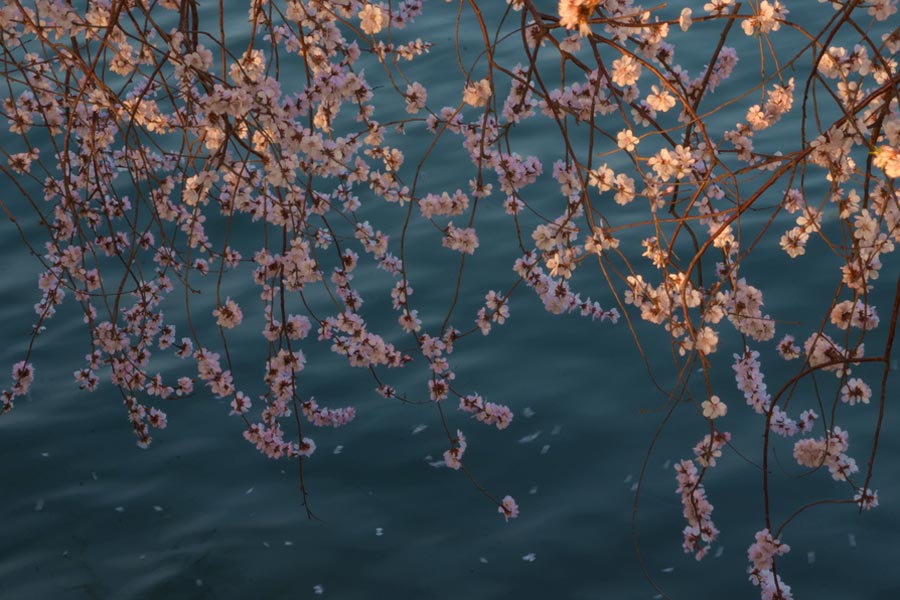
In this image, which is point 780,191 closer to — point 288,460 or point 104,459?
point 288,460

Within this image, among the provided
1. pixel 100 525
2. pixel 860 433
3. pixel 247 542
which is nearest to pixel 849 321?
pixel 860 433

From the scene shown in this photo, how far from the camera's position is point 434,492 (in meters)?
3.87

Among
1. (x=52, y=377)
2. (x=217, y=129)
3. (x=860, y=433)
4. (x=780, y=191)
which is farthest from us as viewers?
(x=780, y=191)

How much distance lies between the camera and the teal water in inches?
139

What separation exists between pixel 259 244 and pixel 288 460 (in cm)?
141

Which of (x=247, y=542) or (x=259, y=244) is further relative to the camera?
(x=259, y=244)

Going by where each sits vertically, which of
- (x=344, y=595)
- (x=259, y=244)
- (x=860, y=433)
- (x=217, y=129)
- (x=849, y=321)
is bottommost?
(x=344, y=595)

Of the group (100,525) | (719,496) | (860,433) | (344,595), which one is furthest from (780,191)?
(100,525)

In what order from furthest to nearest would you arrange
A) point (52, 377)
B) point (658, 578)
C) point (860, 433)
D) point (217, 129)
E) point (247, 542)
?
1. point (52, 377)
2. point (860, 433)
3. point (247, 542)
4. point (658, 578)
5. point (217, 129)

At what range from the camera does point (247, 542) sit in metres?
3.72

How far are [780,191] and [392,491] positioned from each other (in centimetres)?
233

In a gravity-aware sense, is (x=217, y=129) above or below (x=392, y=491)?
above

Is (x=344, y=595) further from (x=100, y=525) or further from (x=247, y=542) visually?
(x=100, y=525)

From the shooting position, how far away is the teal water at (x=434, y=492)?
11.6ft
